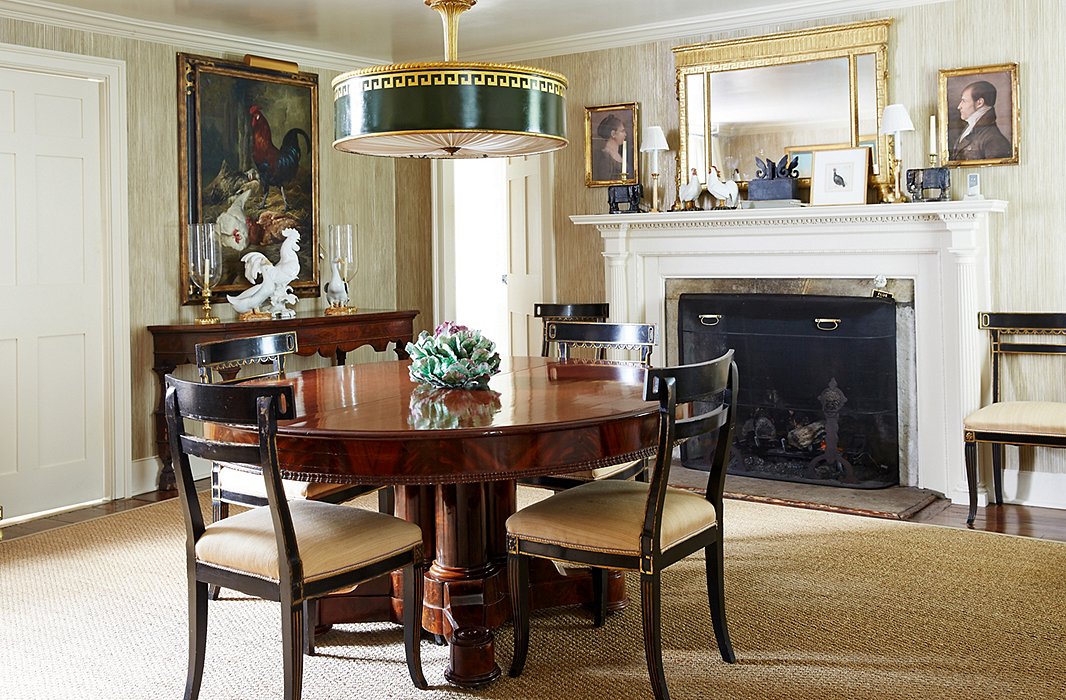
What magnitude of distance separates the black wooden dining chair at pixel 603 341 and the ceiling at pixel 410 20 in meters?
1.84

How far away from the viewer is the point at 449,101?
270 centimetres

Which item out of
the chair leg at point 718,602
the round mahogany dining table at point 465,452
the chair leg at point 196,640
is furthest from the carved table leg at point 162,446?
the chair leg at point 718,602

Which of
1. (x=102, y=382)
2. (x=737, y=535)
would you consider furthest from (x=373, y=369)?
(x=102, y=382)

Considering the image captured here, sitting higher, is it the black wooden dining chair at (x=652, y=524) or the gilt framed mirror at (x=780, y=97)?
the gilt framed mirror at (x=780, y=97)

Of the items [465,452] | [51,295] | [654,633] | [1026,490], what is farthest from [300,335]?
[1026,490]

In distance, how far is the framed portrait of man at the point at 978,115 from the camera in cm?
464

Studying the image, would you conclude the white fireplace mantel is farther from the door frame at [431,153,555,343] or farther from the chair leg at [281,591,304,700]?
the chair leg at [281,591,304,700]

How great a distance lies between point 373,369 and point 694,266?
2.45 meters

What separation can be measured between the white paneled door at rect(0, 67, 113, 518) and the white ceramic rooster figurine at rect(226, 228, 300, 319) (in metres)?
0.72

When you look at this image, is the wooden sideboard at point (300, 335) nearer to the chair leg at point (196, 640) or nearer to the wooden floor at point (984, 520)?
the wooden floor at point (984, 520)

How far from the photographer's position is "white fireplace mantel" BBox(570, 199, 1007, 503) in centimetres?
465

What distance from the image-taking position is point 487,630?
2.82 metres

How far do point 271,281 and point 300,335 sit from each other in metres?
0.36

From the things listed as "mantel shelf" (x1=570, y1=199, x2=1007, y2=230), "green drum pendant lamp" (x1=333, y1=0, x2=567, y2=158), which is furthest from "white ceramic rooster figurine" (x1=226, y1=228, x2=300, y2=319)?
"green drum pendant lamp" (x1=333, y1=0, x2=567, y2=158)
